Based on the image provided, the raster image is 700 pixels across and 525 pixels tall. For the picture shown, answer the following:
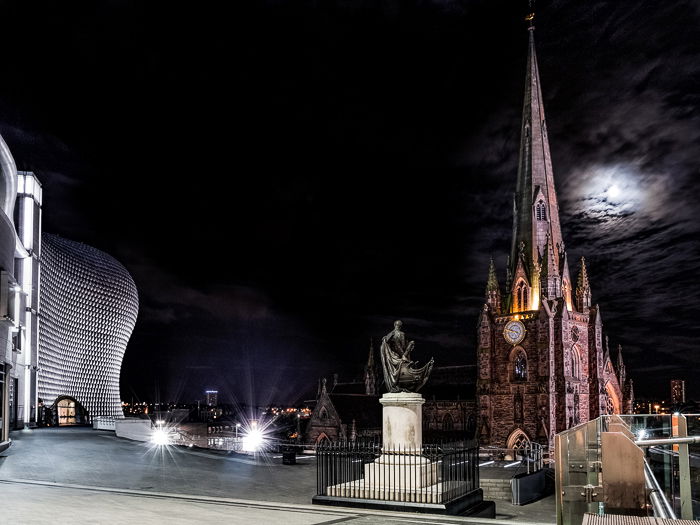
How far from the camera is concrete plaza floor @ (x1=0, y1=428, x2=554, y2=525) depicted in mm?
13164

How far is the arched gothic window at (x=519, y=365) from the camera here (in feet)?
262

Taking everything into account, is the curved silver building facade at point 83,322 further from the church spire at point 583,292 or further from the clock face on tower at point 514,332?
the church spire at point 583,292

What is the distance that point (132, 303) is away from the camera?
5674 inches

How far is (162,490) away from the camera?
1753 centimetres

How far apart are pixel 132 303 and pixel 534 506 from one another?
133 meters

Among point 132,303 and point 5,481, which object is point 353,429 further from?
point 132,303

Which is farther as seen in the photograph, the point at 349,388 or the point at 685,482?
the point at 349,388

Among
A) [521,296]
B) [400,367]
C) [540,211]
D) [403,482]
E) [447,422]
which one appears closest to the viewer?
[403,482]

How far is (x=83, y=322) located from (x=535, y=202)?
86818 millimetres

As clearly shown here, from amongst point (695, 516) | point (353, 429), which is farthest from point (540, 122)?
point (695, 516)

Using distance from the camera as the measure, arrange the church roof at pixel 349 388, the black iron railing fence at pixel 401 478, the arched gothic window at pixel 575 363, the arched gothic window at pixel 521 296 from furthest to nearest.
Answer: the church roof at pixel 349 388 → the arched gothic window at pixel 521 296 → the arched gothic window at pixel 575 363 → the black iron railing fence at pixel 401 478

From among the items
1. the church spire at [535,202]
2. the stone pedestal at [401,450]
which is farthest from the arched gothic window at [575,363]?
the stone pedestal at [401,450]

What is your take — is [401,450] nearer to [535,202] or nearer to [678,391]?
[535,202]

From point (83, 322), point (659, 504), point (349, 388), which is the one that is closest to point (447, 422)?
point (349, 388)
